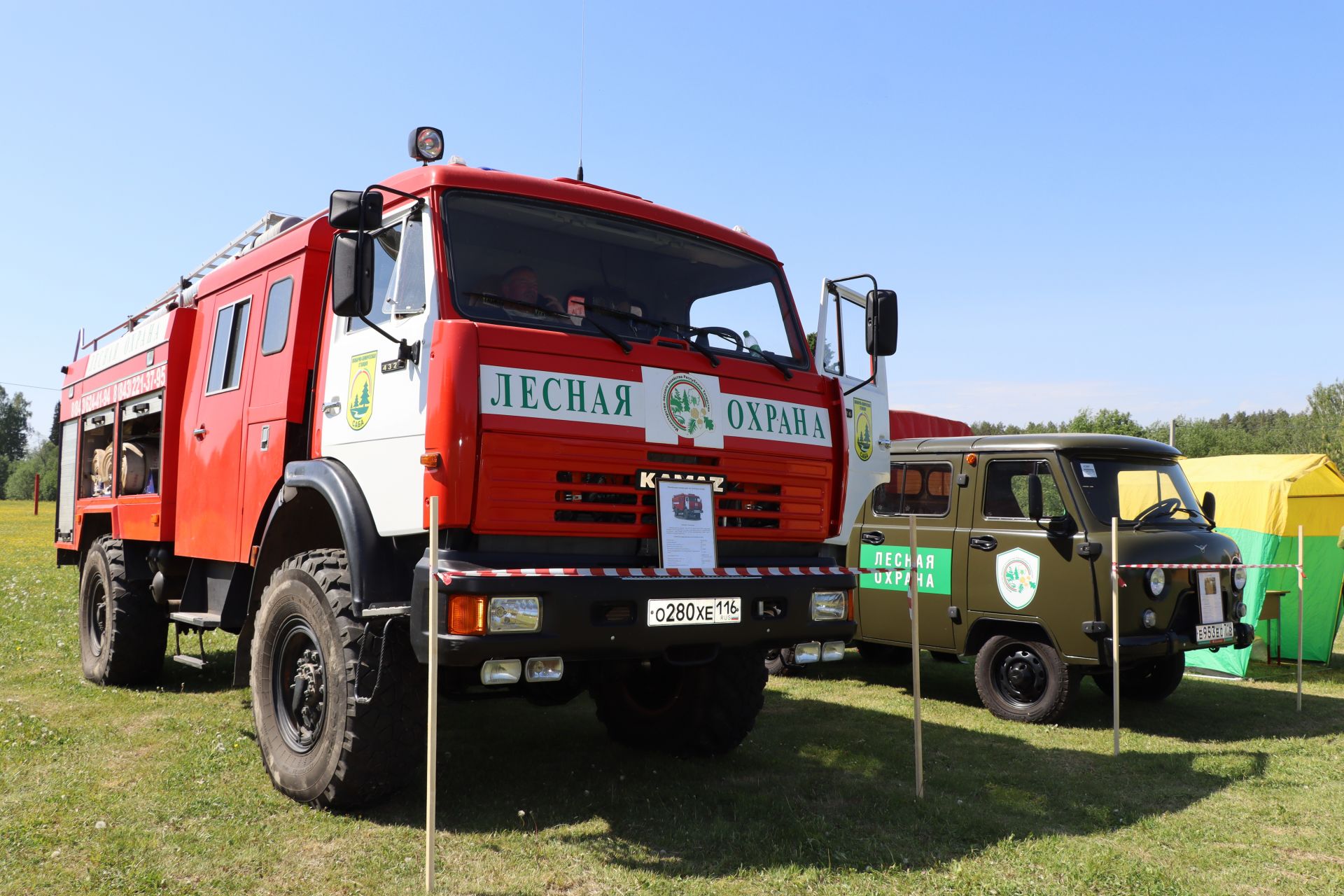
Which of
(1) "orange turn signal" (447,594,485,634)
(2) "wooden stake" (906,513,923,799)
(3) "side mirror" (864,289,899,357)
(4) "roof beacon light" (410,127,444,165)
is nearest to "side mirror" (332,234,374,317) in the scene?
(4) "roof beacon light" (410,127,444,165)

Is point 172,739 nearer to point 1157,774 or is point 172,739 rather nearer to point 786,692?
point 786,692

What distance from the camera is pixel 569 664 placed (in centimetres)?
510

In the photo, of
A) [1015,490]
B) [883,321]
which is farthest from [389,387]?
[1015,490]

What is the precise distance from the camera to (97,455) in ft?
28.5

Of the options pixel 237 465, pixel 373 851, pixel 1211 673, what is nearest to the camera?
pixel 373 851

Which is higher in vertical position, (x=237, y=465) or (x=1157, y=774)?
(x=237, y=465)

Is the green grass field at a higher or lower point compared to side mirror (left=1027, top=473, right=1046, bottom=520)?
lower

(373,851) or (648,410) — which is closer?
(373,851)

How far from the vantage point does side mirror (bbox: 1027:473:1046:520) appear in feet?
25.2

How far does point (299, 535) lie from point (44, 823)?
5.58 ft

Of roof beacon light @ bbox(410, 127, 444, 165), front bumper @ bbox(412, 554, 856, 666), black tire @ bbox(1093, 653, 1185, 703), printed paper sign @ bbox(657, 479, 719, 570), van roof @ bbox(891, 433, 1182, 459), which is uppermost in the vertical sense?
roof beacon light @ bbox(410, 127, 444, 165)

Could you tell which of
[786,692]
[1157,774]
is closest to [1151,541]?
[1157,774]

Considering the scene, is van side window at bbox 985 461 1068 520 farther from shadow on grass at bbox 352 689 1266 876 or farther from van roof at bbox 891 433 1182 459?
shadow on grass at bbox 352 689 1266 876

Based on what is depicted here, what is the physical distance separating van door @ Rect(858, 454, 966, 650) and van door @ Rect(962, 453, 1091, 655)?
23 cm
